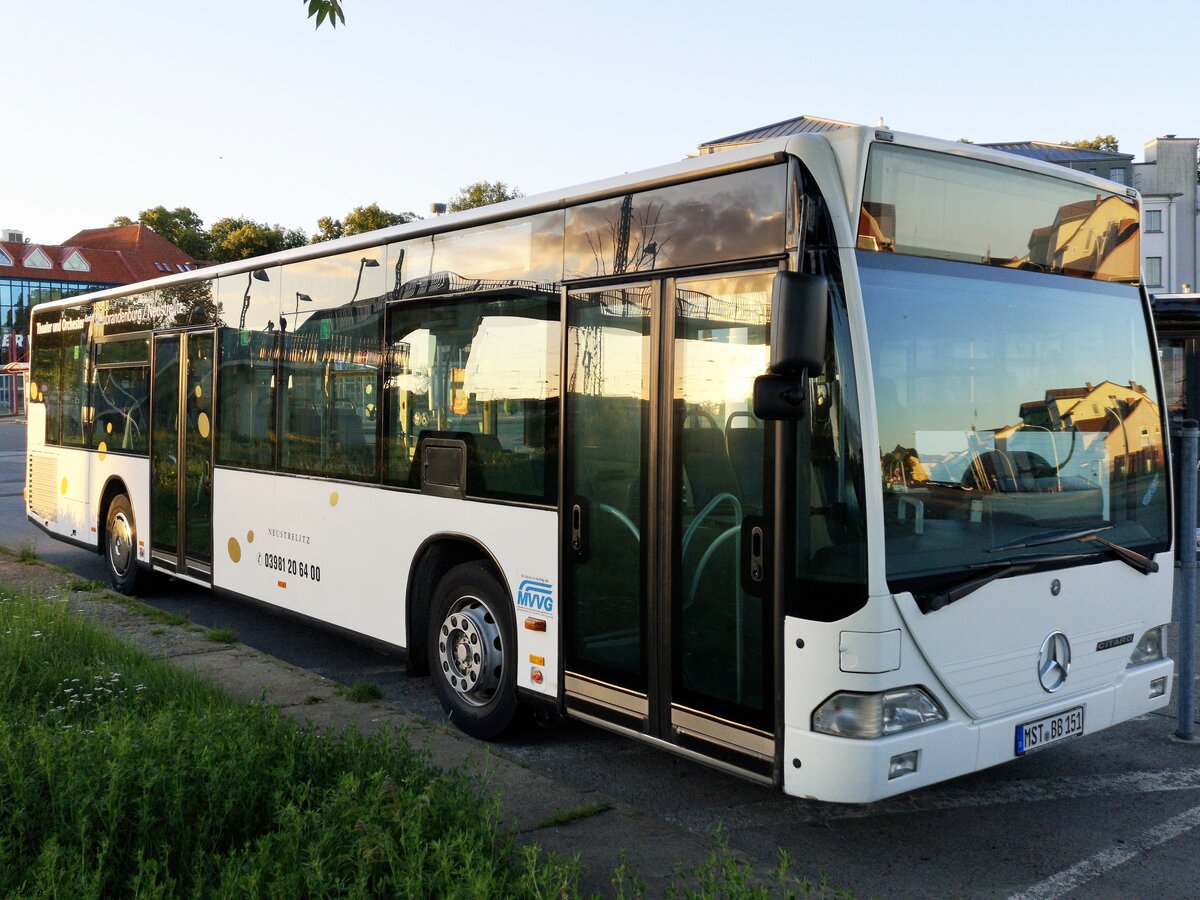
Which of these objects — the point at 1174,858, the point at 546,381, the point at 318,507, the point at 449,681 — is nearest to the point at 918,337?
the point at 546,381

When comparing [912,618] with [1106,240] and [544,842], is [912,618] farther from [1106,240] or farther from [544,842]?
[1106,240]

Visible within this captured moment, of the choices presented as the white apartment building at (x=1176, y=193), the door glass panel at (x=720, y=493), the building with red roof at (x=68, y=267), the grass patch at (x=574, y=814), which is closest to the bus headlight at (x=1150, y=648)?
the door glass panel at (x=720, y=493)

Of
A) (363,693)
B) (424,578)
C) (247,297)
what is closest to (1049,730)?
(424,578)

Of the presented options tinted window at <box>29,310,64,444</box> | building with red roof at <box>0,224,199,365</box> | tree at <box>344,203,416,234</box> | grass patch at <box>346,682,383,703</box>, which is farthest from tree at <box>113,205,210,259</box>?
grass patch at <box>346,682,383,703</box>

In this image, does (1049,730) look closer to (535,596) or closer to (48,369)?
(535,596)

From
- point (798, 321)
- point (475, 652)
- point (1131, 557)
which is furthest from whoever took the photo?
point (475, 652)

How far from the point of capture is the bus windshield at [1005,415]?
4.62 metres

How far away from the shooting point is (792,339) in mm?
4336

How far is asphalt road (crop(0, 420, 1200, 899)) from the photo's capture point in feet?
15.9

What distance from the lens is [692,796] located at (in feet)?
19.4

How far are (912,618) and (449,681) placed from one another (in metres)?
3.27

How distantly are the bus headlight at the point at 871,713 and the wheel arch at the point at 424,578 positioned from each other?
9.51ft

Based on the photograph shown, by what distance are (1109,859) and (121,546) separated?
31.5ft

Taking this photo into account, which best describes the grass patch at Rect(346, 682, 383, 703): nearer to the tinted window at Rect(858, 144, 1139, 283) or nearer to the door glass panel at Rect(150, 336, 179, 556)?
the door glass panel at Rect(150, 336, 179, 556)
